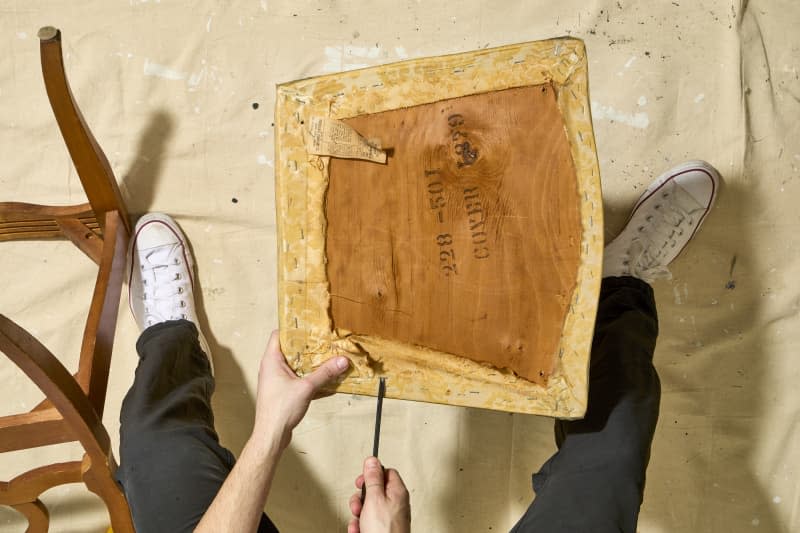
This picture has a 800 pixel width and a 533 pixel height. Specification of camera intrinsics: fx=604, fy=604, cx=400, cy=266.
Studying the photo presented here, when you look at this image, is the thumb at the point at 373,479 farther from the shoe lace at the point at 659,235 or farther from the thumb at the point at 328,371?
the shoe lace at the point at 659,235

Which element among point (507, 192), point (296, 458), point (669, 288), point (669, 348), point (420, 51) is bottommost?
point (296, 458)

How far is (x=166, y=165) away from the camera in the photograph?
3.49 feet

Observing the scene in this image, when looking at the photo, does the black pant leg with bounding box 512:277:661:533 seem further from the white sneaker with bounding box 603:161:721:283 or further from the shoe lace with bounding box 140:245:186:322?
the shoe lace with bounding box 140:245:186:322

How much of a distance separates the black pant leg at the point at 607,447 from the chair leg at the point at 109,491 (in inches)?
21.4

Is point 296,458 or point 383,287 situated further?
point 296,458

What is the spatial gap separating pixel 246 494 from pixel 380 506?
0.50ft

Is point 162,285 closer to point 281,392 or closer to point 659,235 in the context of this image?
point 281,392

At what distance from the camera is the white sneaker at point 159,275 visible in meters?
1.00

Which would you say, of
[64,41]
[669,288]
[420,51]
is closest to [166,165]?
[64,41]

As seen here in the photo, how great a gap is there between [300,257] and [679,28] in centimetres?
77

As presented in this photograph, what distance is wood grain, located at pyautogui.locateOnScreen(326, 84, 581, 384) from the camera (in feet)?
2.07

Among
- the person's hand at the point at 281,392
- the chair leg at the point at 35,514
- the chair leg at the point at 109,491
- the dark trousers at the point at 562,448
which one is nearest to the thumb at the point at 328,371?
the person's hand at the point at 281,392

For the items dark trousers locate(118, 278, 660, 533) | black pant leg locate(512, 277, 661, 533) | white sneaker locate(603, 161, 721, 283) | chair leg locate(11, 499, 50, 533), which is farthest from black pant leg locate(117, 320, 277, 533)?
white sneaker locate(603, 161, 721, 283)

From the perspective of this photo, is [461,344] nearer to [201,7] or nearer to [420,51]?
[420,51]
